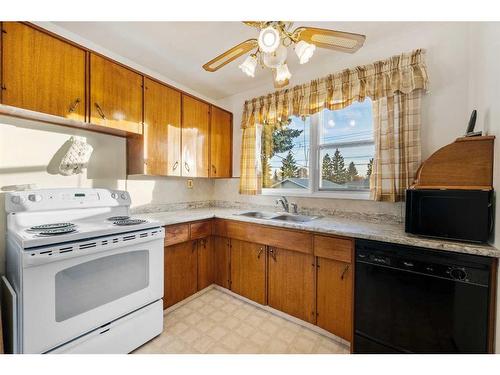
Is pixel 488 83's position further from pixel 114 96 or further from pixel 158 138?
pixel 114 96

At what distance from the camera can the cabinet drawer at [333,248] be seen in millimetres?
1580

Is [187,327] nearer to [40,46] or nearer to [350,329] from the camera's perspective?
[350,329]

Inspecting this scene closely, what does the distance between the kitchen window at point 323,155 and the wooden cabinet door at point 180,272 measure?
44.5 inches

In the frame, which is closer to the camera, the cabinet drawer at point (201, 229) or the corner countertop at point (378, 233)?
the corner countertop at point (378, 233)

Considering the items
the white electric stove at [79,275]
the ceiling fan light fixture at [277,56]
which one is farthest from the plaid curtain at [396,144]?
the white electric stove at [79,275]

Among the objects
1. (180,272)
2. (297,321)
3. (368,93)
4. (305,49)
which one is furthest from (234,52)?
(297,321)

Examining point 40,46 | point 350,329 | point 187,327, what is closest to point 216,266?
point 187,327

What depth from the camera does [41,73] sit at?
4.60 feet

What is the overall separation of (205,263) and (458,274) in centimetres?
202

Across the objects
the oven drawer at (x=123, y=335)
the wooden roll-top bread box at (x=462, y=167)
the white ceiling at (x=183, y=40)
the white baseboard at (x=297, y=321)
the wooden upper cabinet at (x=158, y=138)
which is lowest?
the white baseboard at (x=297, y=321)

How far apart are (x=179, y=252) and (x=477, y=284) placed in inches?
82.8

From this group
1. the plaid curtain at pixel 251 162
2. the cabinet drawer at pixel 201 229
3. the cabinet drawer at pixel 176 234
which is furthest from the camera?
the plaid curtain at pixel 251 162

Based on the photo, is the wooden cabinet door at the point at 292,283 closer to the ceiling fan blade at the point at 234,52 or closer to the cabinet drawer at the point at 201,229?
the cabinet drawer at the point at 201,229

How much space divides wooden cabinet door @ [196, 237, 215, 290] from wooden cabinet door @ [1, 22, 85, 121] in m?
1.53
